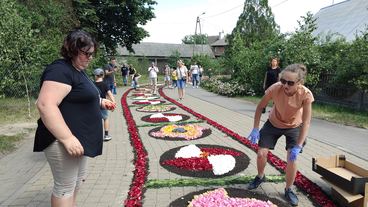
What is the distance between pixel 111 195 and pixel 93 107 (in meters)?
2.08

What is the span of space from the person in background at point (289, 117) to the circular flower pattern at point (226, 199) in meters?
0.32

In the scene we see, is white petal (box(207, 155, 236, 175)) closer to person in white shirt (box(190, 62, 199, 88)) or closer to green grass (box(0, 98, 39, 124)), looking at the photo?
green grass (box(0, 98, 39, 124))

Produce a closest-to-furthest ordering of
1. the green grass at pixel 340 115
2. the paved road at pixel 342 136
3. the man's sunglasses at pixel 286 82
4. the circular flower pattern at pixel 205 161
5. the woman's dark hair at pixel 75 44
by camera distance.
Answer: the woman's dark hair at pixel 75 44
the man's sunglasses at pixel 286 82
the circular flower pattern at pixel 205 161
the paved road at pixel 342 136
the green grass at pixel 340 115

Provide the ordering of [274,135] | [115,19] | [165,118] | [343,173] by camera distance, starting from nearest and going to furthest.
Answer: [274,135] → [343,173] → [165,118] → [115,19]

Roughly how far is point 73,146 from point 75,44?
89 centimetres

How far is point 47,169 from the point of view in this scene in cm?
612

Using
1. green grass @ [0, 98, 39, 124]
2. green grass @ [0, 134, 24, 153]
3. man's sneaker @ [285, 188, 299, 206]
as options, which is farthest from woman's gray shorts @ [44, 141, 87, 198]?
green grass @ [0, 98, 39, 124]

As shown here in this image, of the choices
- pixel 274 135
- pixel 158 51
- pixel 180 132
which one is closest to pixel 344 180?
pixel 274 135

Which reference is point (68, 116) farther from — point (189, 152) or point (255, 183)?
point (189, 152)

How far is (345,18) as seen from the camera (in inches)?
1113

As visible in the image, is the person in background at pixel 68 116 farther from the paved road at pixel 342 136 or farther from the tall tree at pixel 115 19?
the tall tree at pixel 115 19

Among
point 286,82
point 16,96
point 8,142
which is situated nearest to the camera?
point 286,82

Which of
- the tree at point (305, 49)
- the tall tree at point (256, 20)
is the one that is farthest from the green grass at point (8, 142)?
the tall tree at point (256, 20)

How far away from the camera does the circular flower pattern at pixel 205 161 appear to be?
5.88m
